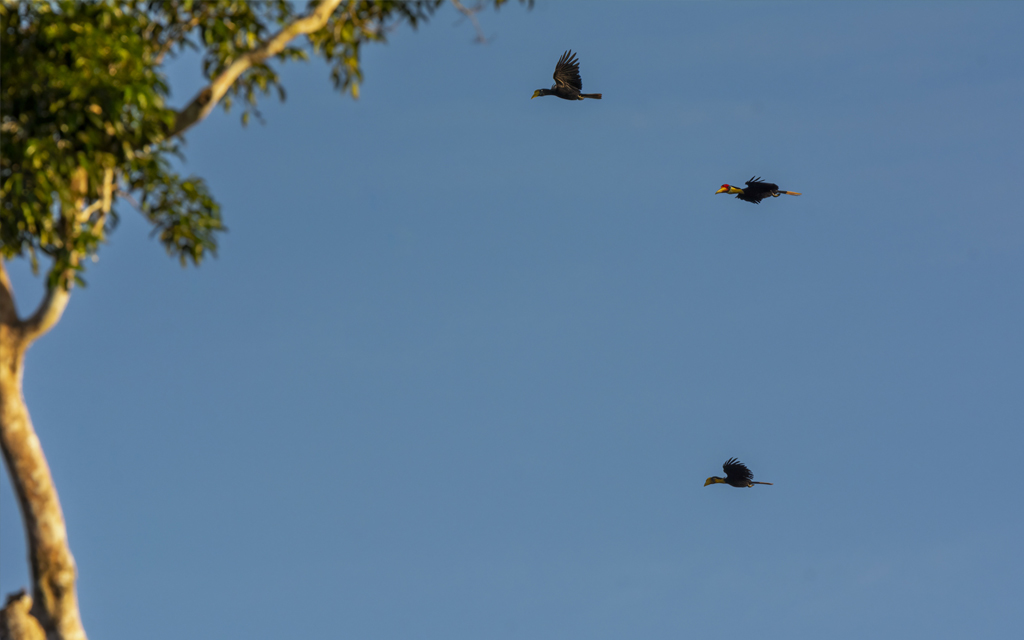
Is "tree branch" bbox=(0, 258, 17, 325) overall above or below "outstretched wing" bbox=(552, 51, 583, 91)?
below

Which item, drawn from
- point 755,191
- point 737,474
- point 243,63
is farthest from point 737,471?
point 243,63

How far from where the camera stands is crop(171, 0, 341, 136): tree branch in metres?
13.8

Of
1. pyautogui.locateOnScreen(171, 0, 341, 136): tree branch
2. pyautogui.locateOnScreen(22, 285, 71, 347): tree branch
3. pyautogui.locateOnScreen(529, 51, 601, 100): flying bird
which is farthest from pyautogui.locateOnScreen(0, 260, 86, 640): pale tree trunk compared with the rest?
pyautogui.locateOnScreen(529, 51, 601, 100): flying bird

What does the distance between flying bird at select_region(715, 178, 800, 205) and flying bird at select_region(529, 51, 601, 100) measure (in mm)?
3082

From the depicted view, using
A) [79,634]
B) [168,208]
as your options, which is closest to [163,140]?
[168,208]

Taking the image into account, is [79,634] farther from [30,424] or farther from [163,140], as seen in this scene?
[163,140]

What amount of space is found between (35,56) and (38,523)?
17.9 feet

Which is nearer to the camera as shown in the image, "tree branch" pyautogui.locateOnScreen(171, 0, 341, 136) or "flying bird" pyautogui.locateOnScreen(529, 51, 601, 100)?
"tree branch" pyautogui.locateOnScreen(171, 0, 341, 136)

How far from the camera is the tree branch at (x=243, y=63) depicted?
1380 centimetres

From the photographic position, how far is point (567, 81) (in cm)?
1981

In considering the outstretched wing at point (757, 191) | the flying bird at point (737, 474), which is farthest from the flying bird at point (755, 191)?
the flying bird at point (737, 474)

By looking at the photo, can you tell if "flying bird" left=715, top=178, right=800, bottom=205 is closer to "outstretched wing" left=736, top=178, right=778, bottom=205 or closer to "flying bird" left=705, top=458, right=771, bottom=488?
"outstretched wing" left=736, top=178, right=778, bottom=205

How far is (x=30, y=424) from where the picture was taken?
1284 centimetres

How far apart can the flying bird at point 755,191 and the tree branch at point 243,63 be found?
7998 millimetres
